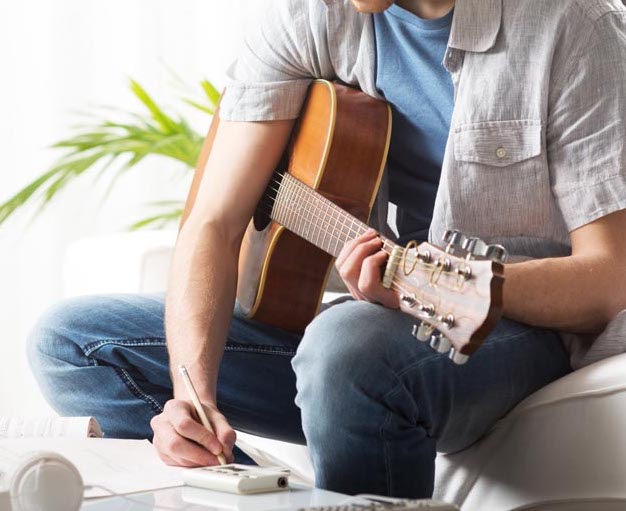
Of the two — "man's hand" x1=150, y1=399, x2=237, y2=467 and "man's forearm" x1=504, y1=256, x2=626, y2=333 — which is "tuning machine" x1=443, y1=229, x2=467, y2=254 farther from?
"man's hand" x1=150, y1=399, x2=237, y2=467

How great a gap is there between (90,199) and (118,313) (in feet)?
5.02

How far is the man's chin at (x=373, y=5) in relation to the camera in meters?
1.37

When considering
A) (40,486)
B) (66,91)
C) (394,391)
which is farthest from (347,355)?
(66,91)

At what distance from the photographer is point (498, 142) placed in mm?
1283

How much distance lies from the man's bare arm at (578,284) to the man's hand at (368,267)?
0.48ft

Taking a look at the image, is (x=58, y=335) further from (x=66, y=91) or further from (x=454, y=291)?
(x=66, y=91)

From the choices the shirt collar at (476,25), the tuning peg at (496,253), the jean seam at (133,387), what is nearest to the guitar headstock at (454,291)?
the tuning peg at (496,253)

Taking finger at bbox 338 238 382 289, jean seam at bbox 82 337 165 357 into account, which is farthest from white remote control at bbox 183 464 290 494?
jean seam at bbox 82 337 165 357

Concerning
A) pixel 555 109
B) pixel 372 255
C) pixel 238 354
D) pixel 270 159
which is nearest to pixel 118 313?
pixel 238 354

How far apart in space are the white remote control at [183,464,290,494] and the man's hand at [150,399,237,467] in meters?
0.12

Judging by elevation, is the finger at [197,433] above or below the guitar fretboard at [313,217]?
below

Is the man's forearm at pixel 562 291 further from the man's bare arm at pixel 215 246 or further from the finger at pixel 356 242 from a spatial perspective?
the man's bare arm at pixel 215 246

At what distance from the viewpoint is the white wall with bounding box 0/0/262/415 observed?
295cm

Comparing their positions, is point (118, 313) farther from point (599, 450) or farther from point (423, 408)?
point (599, 450)
